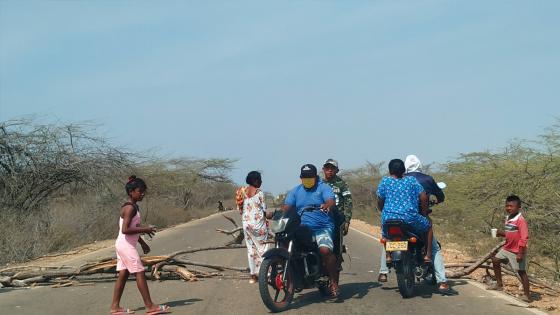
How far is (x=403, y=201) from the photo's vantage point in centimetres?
851

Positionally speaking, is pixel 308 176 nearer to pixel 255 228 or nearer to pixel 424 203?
pixel 424 203

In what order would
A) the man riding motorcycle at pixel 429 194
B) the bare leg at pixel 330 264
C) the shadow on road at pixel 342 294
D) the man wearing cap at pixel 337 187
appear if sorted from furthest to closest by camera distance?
the man wearing cap at pixel 337 187, the man riding motorcycle at pixel 429 194, the shadow on road at pixel 342 294, the bare leg at pixel 330 264

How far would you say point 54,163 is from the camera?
20516 millimetres

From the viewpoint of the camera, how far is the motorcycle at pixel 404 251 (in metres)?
8.23

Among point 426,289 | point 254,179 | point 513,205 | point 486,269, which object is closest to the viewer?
point 513,205

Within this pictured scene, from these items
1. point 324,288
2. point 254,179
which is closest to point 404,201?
point 324,288

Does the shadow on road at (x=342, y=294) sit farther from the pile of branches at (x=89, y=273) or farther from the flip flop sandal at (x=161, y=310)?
the pile of branches at (x=89, y=273)

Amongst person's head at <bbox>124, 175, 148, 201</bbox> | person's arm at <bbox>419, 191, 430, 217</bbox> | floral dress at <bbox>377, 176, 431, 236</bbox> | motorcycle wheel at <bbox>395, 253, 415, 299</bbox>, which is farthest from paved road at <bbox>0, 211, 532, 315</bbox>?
person's head at <bbox>124, 175, 148, 201</bbox>

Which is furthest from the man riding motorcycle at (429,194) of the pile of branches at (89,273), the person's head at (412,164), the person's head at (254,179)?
the pile of branches at (89,273)

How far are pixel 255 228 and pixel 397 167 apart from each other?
2.91 meters

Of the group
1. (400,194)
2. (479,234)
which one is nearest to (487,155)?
(479,234)

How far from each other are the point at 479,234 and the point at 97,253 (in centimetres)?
1238

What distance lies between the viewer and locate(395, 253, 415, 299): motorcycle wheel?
8250 millimetres

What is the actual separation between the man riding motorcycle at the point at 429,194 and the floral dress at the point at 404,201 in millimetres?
470
